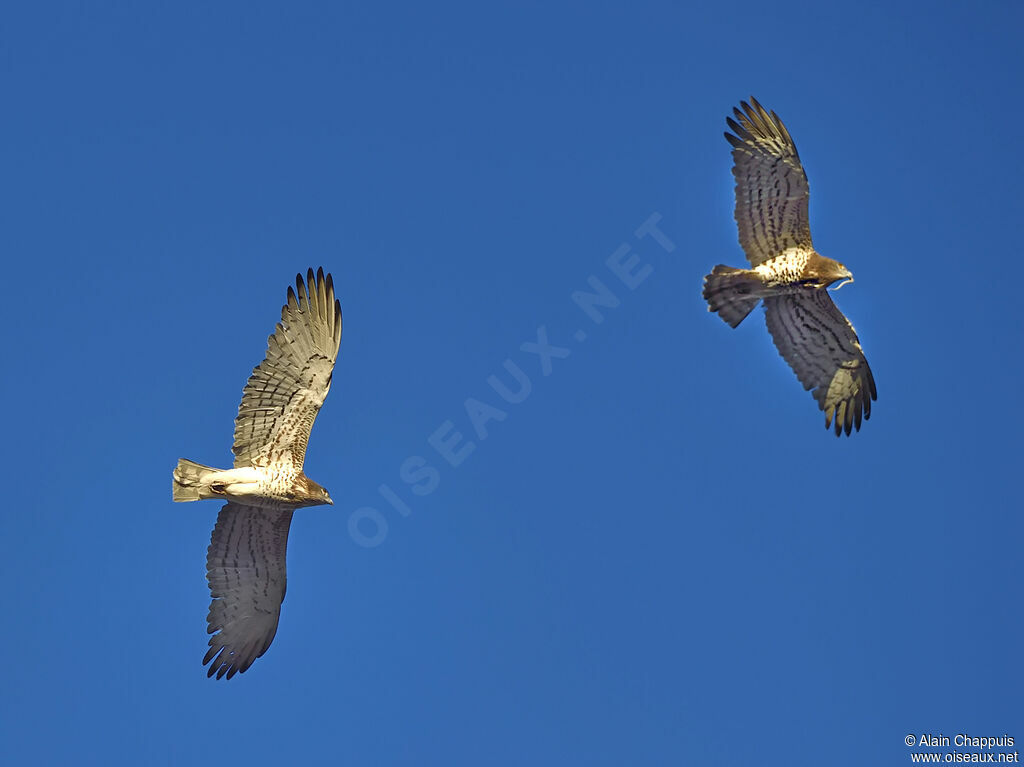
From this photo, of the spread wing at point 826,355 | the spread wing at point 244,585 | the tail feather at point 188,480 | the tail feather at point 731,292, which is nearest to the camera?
the tail feather at point 188,480

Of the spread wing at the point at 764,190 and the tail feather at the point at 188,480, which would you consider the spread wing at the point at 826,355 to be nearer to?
the spread wing at the point at 764,190

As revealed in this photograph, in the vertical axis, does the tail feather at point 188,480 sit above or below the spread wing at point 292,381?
below

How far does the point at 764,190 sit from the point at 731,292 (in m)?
1.43

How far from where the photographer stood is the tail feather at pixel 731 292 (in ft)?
58.6

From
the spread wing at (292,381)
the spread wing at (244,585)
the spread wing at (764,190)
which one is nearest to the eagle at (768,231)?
the spread wing at (764,190)

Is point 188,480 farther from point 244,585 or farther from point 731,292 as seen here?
point 731,292

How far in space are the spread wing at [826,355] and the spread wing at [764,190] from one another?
96 cm

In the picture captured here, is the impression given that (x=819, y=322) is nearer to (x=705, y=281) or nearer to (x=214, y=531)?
(x=705, y=281)

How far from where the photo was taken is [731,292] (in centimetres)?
1800

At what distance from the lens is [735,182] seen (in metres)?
18.2

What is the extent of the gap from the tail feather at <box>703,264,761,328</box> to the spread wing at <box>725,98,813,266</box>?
38 cm

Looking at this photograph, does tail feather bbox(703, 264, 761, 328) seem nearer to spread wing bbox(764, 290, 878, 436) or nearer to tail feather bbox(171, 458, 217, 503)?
spread wing bbox(764, 290, 878, 436)

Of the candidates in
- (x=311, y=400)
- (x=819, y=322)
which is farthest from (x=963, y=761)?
(x=311, y=400)

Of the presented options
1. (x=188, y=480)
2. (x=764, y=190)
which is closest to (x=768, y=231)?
(x=764, y=190)
